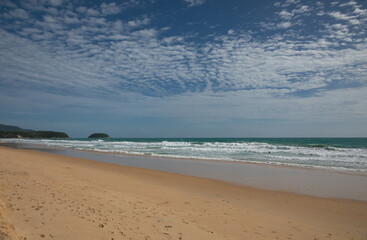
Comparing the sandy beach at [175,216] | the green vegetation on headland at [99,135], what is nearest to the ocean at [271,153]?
the sandy beach at [175,216]

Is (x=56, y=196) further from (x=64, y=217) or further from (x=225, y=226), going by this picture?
(x=225, y=226)

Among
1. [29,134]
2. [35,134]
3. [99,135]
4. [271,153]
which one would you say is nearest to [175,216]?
[271,153]

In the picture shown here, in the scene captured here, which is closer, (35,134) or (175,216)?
(175,216)

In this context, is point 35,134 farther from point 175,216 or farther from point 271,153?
point 175,216

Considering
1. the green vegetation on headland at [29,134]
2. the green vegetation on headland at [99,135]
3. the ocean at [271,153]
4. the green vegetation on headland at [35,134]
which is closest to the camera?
the ocean at [271,153]

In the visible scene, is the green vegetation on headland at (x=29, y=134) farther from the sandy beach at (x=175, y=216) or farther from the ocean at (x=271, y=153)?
the sandy beach at (x=175, y=216)

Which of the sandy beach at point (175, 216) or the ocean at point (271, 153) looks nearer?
the sandy beach at point (175, 216)

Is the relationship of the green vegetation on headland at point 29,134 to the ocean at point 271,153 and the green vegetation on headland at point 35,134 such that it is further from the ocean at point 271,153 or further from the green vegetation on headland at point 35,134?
the ocean at point 271,153

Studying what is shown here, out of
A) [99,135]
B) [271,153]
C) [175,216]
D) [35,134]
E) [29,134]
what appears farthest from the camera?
[99,135]

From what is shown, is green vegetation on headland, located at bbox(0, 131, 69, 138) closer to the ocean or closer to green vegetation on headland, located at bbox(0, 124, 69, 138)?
green vegetation on headland, located at bbox(0, 124, 69, 138)

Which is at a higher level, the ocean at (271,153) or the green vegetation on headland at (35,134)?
the green vegetation on headland at (35,134)

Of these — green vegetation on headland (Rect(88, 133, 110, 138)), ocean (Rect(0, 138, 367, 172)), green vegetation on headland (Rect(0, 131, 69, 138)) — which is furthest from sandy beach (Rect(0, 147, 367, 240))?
green vegetation on headland (Rect(88, 133, 110, 138))

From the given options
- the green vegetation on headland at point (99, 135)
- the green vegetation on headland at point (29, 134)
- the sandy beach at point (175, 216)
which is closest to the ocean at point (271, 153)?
the sandy beach at point (175, 216)

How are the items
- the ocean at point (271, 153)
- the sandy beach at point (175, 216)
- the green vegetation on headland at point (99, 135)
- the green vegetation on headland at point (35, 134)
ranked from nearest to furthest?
the sandy beach at point (175, 216) < the ocean at point (271, 153) < the green vegetation on headland at point (35, 134) < the green vegetation on headland at point (99, 135)
